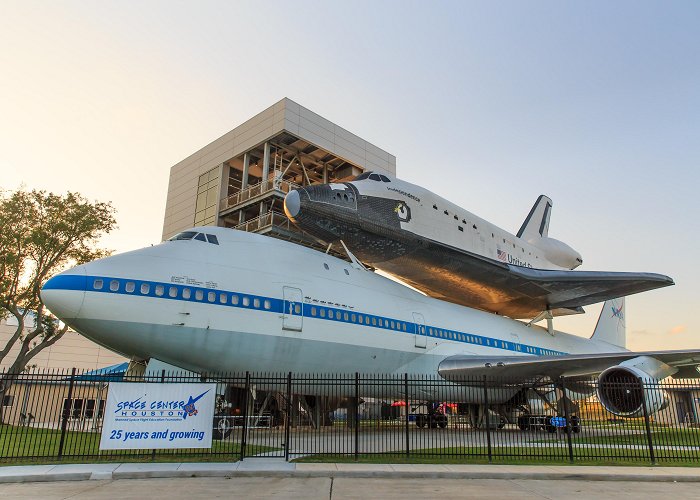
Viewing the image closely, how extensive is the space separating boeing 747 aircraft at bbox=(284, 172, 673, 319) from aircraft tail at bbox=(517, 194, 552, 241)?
22 centimetres

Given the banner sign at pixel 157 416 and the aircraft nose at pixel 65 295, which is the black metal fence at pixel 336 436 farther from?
the aircraft nose at pixel 65 295

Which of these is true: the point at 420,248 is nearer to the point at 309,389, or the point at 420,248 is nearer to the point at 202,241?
the point at 309,389

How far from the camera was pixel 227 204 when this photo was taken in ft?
105

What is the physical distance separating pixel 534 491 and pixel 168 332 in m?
8.56

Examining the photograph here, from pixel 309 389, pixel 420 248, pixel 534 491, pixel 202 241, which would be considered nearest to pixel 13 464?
pixel 202 241

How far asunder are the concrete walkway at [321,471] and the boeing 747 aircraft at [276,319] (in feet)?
10.2

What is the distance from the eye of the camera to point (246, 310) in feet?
44.2

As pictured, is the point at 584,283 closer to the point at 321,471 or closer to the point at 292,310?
the point at 292,310

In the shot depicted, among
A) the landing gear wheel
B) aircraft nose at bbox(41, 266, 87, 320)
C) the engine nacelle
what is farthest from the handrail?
aircraft nose at bbox(41, 266, 87, 320)

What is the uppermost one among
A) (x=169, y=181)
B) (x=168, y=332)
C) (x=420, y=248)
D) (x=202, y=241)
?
(x=169, y=181)

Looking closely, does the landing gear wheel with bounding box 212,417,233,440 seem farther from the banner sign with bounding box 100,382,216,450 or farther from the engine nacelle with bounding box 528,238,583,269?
the engine nacelle with bounding box 528,238,583,269

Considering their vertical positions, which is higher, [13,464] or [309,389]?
[309,389]

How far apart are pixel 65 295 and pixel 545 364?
50.5ft

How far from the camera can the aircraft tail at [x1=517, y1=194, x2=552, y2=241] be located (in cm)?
3234
